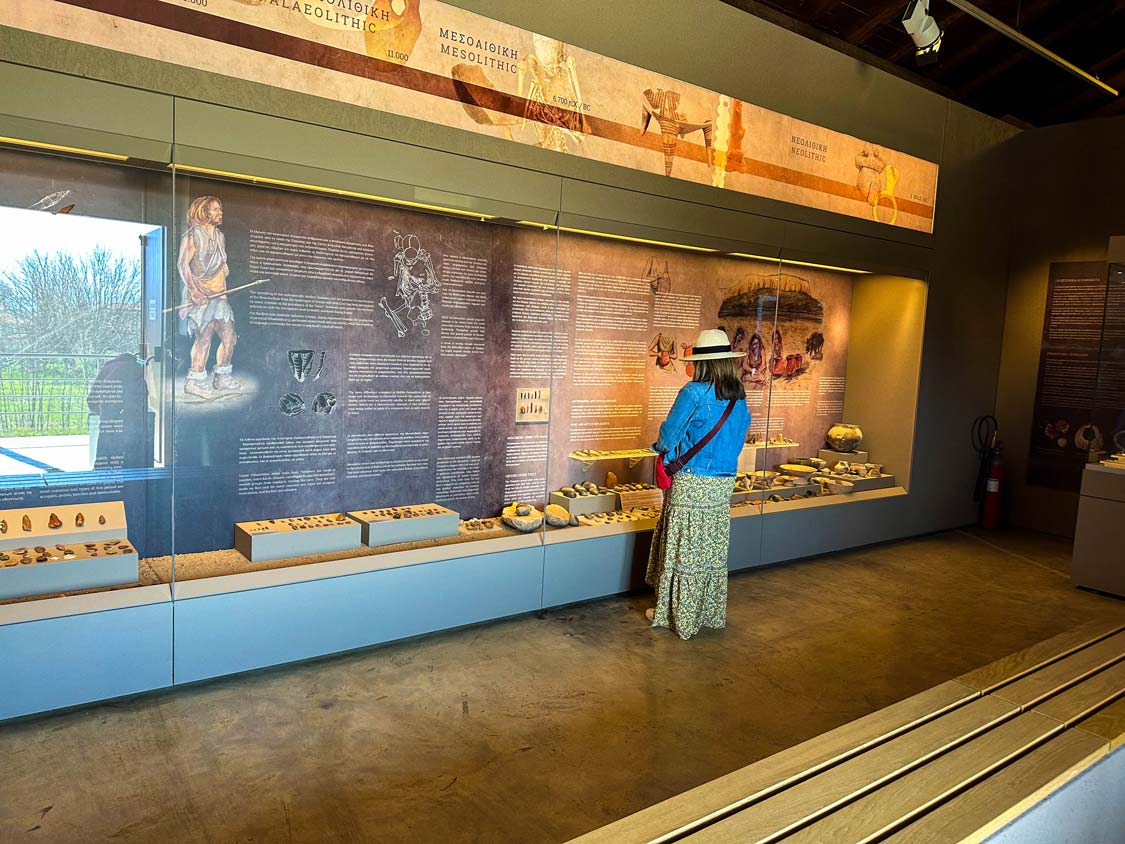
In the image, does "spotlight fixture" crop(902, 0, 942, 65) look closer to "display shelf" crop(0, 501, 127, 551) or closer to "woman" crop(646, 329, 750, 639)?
"woman" crop(646, 329, 750, 639)

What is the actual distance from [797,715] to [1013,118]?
43.8ft

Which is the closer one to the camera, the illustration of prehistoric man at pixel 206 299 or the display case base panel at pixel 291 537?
the illustration of prehistoric man at pixel 206 299

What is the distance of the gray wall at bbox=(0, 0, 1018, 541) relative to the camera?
173 inches

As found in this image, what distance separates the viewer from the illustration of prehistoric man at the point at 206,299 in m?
4.27

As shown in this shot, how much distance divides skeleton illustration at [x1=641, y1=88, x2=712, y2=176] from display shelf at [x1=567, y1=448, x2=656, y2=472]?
7.44 feet

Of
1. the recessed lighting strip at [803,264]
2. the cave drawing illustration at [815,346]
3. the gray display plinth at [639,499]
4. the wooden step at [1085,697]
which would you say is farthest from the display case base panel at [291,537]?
the cave drawing illustration at [815,346]

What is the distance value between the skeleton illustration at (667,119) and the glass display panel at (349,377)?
1.24 meters

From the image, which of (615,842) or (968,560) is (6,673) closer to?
(615,842)

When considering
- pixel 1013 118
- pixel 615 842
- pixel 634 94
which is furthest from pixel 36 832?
pixel 1013 118

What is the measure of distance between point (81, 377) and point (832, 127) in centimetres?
659

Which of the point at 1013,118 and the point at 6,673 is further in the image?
the point at 1013,118

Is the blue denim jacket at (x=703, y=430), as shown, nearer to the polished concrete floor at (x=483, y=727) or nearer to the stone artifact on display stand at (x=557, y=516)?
the stone artifact on display stand at (x=557, y=516)

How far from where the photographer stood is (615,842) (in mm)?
1697

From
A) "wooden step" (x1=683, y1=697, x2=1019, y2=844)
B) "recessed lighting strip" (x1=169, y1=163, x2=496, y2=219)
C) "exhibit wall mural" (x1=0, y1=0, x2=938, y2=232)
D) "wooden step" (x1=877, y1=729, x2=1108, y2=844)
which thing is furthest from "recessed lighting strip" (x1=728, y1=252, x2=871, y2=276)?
"wooden step" (x1=877, y1=729, x2=1108, y2=844)
